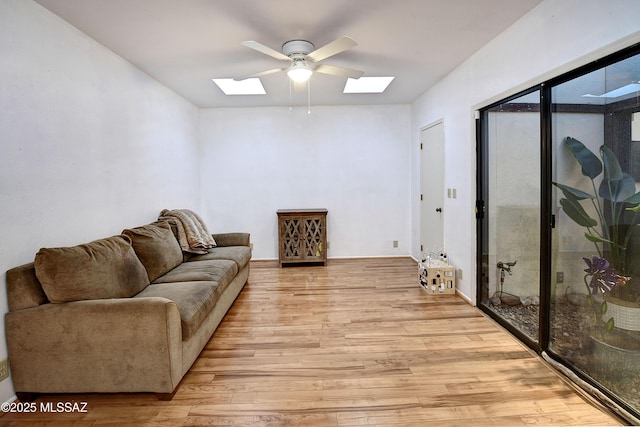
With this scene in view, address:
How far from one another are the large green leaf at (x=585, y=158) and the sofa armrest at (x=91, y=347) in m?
2.73

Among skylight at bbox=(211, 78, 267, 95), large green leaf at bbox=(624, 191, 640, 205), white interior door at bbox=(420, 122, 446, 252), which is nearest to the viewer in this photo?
large green leaf at bbox=(624, 191, 640, 205)

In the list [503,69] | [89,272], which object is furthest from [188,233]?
[503,69]

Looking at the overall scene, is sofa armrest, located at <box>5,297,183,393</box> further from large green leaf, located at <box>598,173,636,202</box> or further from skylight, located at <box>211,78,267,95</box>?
skylight, located at <box>211,78,267,95</box>

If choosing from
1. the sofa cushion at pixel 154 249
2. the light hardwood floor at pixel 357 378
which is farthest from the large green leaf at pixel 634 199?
the sofa cushion at pixel 154 249

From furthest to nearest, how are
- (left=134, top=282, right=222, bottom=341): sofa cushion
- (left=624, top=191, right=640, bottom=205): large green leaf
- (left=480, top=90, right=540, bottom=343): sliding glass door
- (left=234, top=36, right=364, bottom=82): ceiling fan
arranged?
(left=234, top=36, right=364, bottom=82): ceiling fan < (left=480, top=90, right=540, bottom=343): sliding glass door < (left=134, top=282, right=222, bottom=341): sofa cushion < (left=624, top=191, right=640, bottom=205): large green leaf

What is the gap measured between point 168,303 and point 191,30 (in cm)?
214

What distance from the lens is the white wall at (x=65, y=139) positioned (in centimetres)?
207

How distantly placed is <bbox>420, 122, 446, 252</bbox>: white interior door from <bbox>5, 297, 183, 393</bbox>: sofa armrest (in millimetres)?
3500

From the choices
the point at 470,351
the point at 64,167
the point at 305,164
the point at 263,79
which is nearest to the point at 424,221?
the point at 305,164

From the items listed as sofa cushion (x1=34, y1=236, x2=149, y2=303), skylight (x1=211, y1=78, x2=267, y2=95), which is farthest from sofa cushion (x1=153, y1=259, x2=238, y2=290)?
skylight (x1=211, y1=78, x2=267, y2=95)

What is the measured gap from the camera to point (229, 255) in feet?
12.5

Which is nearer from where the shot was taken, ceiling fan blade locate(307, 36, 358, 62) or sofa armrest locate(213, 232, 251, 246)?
ceiling fan blade locate(307, 36, 358, 62)

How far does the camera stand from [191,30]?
2.72 meters

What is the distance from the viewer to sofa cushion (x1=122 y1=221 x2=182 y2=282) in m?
3.00
